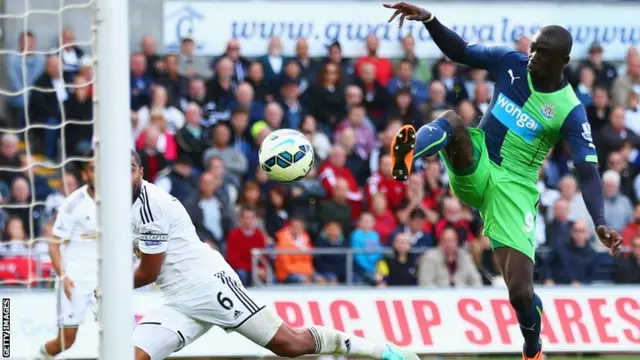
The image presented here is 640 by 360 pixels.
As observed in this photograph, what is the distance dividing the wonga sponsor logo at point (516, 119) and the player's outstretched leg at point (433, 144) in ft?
0.99

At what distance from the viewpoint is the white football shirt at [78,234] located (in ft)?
32.8

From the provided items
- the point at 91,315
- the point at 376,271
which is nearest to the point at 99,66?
the point at 91,315

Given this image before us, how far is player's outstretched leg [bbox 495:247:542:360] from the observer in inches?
324

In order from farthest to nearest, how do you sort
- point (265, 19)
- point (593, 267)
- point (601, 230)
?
1. point (265, 19)
2. point (593, 267)
3. point (601, 230)

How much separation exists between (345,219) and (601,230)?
6.56 meters

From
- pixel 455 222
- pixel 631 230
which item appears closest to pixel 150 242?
pixel 455 222

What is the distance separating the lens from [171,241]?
7656 mm

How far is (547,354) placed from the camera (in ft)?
43.8

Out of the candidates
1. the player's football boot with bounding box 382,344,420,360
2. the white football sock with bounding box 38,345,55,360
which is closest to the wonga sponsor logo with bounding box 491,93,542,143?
the player's football boot with bounding box 382,344,420,360

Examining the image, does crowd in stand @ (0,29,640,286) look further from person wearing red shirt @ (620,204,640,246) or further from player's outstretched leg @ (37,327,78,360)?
player's outstretched leg @ (37,327,78,360)

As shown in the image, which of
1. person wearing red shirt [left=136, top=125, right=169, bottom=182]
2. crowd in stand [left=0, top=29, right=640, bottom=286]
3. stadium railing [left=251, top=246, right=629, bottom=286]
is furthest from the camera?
person wearing red shirt [left=136, top=125, right=169, bottom=182]

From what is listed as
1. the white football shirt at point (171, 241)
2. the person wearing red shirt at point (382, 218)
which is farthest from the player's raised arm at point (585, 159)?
the person wearing red shirt at point (382, 218)

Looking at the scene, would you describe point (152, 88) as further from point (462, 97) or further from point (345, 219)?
point (462, 97)

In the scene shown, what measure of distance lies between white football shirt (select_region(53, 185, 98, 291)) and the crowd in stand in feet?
6.69
